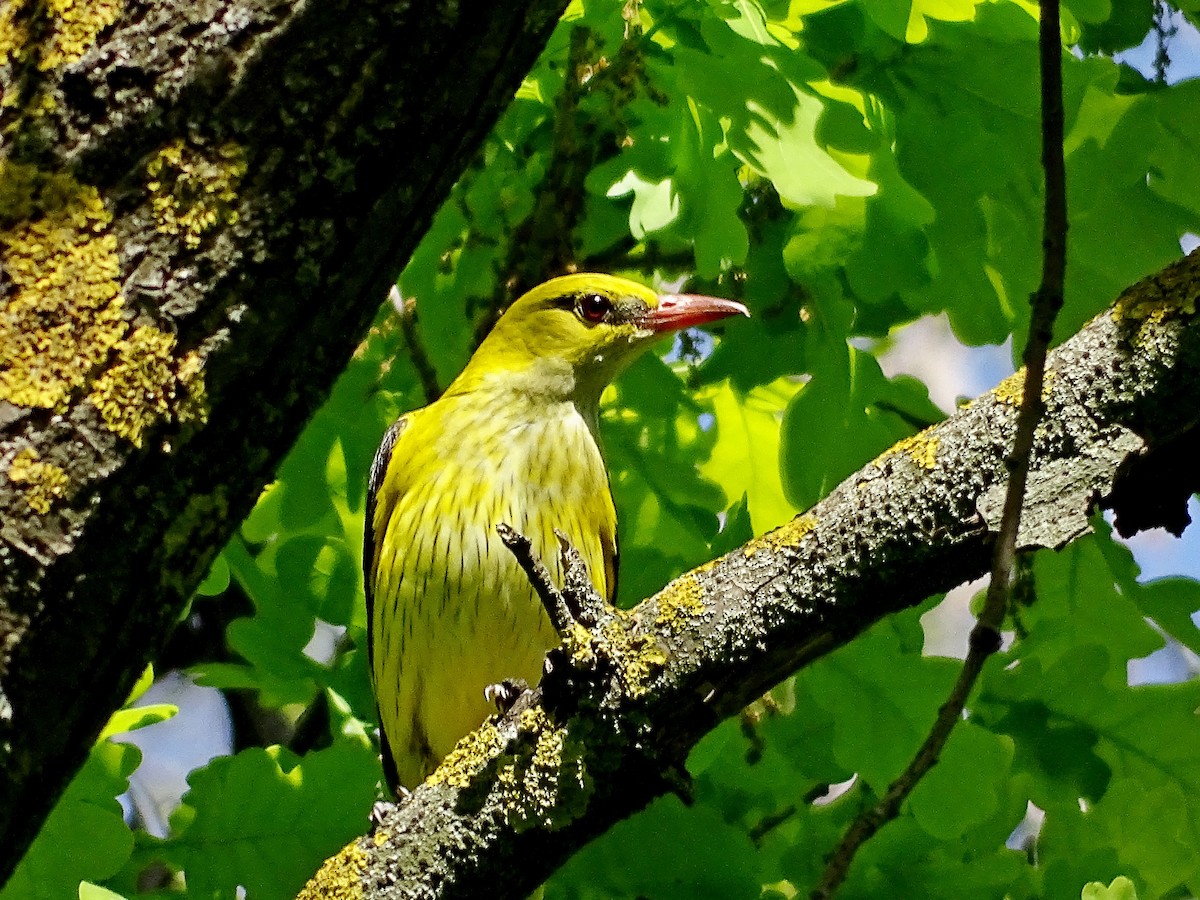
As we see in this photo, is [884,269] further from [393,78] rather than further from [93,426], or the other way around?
[93,426]

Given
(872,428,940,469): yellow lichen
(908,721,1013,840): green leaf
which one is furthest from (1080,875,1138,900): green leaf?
(872,428,940,469): yellow lichen

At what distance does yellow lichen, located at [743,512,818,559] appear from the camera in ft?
6.24

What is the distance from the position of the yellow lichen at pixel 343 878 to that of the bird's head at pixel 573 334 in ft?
5.12

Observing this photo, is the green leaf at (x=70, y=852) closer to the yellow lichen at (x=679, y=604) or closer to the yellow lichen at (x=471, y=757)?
the yellow lichen at (x=471, y=757)

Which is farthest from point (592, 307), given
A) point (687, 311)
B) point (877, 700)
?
point (877, 700)

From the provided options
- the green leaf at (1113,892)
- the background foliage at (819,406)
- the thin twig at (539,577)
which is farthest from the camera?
the background foliage at (819,406)

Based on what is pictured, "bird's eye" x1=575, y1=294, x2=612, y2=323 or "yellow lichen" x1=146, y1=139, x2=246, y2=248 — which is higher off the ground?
"yellow lichen" x1=146, y1=139, x2=246, y2=248

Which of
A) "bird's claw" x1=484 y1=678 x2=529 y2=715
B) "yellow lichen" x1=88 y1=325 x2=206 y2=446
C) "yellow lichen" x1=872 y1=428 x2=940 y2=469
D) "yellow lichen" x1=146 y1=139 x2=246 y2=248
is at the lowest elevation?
"bird's claw" x1=484 y1=678 x2=529 y2=715

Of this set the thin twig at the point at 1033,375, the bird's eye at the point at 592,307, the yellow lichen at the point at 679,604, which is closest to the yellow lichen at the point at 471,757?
the yellow lichen at the point at 679,604

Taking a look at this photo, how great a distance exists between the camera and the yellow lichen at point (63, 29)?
145cm

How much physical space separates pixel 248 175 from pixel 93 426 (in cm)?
31

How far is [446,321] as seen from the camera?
10.5 feet

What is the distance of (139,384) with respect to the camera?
4.79ft

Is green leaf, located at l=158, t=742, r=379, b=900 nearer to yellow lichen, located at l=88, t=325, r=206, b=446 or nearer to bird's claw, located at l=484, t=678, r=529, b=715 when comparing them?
bird's claw, located at l=484, t=678, r=529, b=715
